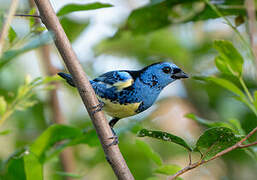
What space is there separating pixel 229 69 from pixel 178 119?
6.58ft

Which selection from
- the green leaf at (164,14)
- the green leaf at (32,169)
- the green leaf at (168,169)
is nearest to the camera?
the green leaf at (32,169)

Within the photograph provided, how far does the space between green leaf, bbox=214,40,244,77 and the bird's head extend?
531mm

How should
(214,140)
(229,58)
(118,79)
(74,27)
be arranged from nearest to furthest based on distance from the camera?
1. (214,140)
2. (229,58)
3. (118,79)
4. (74,27)

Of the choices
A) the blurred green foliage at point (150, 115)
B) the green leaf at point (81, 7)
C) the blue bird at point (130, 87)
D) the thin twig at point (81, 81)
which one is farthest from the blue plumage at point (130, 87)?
the thin twig at point (81, 81)

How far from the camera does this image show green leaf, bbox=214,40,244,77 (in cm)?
194

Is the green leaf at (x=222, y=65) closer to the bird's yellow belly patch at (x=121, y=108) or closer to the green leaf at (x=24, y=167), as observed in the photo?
the bird's yellow belly patch at (x=121, y=108)

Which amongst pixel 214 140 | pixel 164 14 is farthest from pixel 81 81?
pixel 164 14

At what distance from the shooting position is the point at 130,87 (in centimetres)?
235

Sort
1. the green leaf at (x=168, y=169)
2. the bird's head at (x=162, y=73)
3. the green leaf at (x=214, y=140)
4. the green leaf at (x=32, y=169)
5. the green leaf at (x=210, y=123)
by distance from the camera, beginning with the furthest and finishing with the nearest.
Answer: the bird's head at (x=162, y=73)
the green leaf at (x=210, y=123)
the green leaf at (x=168, y=169)
the green leaf at (x=32, y=169)
the green leaf at (x=214, y=140)

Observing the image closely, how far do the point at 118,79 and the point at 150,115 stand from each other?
4.30 ft

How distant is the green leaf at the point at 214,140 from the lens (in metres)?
1.49

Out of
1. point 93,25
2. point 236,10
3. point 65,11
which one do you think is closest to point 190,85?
point 93,25

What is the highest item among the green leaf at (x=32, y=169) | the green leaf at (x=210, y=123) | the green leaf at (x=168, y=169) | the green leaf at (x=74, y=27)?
the green leaf at (x=74, y=27)

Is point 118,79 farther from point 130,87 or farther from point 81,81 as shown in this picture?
point 81,81
